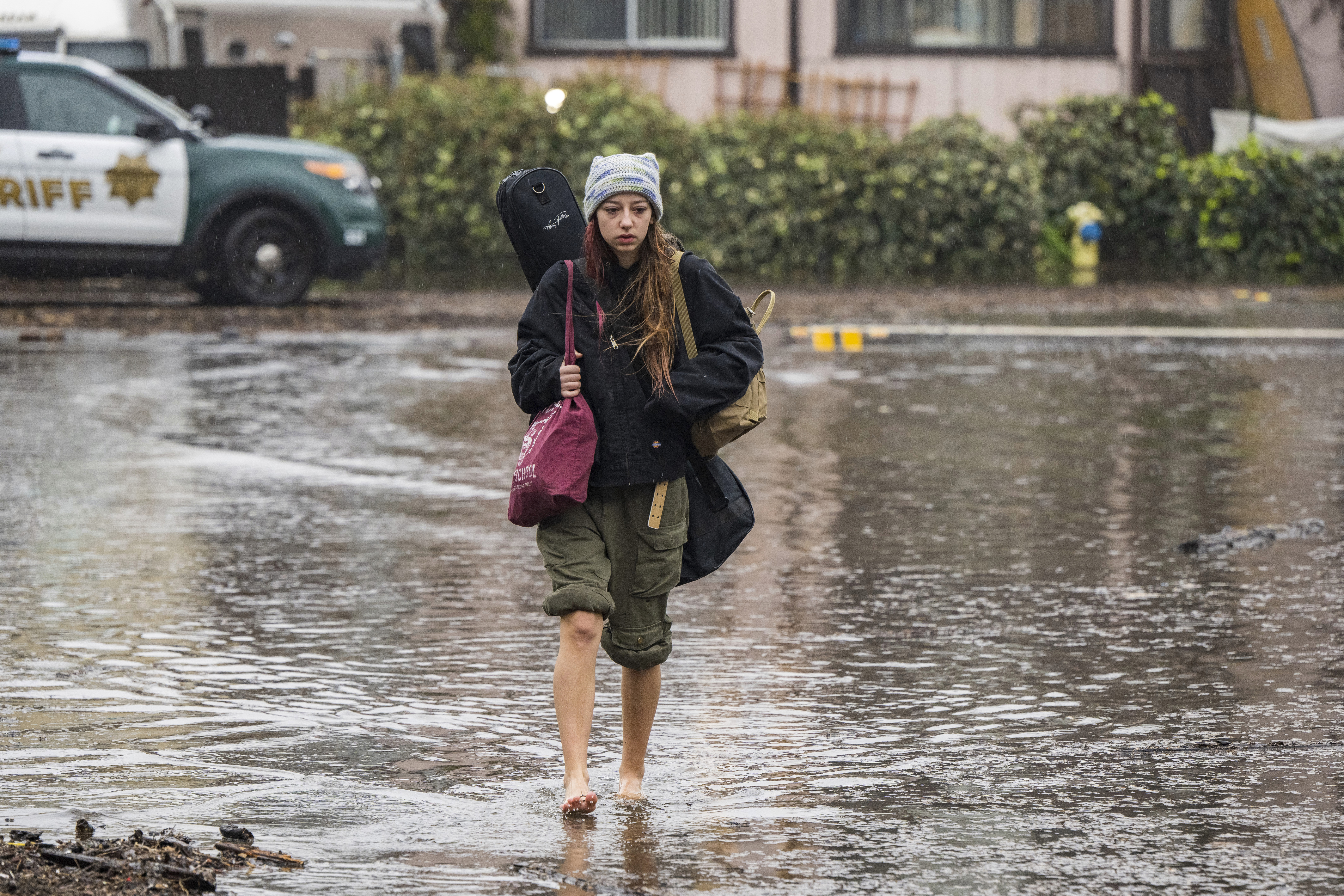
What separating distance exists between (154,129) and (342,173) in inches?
64.6

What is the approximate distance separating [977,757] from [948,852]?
2.72 feet

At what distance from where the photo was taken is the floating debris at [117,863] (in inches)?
161

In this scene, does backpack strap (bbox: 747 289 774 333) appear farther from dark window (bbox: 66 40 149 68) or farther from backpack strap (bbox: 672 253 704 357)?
dark window (bbox: 66 40 149 68)

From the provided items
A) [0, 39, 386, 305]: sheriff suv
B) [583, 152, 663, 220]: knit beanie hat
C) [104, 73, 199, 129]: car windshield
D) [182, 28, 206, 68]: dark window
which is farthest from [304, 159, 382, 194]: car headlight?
[583, 152, 663, 220]: knit beanie hat

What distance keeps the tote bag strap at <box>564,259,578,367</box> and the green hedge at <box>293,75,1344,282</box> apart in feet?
54.1

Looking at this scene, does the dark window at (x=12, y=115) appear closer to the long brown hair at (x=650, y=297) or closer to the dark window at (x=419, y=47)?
the dark window at (x=419, y=47)

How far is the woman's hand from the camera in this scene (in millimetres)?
4910

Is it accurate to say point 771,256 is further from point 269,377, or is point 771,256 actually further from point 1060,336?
point 269,377

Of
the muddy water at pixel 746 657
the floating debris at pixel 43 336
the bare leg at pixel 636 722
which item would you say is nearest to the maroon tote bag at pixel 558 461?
the bare leg at pixel 636 722

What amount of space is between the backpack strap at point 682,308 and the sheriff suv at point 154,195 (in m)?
13.3

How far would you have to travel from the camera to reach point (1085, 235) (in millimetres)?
23219

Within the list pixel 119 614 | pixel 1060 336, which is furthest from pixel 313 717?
pixel 1060 336

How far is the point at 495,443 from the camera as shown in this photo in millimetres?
11305

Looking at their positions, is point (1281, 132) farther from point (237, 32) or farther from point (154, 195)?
point (154, 195)
